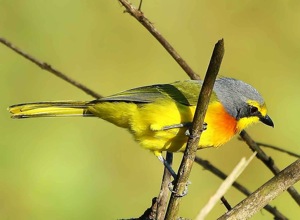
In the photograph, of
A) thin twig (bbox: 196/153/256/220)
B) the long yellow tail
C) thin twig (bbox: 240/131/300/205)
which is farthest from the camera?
the long yellow tail

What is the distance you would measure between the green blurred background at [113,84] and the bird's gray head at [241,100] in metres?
1.74

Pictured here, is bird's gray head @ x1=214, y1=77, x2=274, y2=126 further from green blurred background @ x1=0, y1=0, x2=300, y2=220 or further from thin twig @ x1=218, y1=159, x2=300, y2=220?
green blurred background @ x1=0, y1=0, x2=300, y2=220

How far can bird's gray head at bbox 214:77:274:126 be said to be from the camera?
2.88m

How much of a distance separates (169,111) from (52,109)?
54cm

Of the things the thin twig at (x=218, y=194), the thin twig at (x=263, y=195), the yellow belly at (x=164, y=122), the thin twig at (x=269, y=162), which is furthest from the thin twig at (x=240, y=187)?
the thin twig at (x=218, y=194)

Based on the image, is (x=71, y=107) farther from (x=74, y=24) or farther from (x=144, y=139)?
(x=74, y=24)

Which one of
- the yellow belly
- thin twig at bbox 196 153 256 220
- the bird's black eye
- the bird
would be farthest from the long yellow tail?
thin twig at bbox 196 153 256 220

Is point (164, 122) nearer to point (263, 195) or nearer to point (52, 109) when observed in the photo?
point (52, 109)

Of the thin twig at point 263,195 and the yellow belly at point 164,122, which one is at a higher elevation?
the yellow belly at point 164,122

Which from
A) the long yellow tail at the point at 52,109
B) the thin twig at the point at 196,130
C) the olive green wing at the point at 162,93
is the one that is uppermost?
the long yellow tail at the point at 52,109

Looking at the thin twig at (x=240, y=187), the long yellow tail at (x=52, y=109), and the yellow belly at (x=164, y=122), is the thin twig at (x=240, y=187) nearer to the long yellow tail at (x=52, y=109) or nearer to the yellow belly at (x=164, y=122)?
the yellow belly at (x=164, y=122)

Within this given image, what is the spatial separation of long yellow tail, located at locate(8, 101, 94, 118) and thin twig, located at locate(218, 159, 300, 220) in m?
1.37

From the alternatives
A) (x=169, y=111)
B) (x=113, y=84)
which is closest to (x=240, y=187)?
(x=169, y=111)

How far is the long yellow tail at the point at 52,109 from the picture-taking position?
2840 millimetres
